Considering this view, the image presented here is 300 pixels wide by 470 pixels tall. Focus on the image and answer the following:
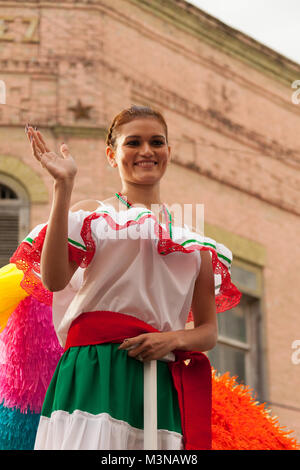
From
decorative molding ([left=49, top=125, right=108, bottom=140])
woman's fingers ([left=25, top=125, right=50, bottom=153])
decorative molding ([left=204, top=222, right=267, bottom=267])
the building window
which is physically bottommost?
woman's fingers ([left=25, top=125, right=50, bottom=153])

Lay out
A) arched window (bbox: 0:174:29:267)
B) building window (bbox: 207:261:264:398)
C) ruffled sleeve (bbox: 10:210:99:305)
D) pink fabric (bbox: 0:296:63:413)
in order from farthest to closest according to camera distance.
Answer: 1. building window (bbox: 207:261:264:398)
2. arched window (bbox: 0:174:29:267)
3. pink fabric (bbox: 0:296:63:413)
4. ruffled sleeve (bbox: 10:210:99:305)

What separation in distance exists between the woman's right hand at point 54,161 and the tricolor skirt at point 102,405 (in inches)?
19.3

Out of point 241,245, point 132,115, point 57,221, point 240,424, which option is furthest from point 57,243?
point 241,245

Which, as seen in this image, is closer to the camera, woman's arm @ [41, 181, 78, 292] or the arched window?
woman's arm @ [41, 181, 78, 292]

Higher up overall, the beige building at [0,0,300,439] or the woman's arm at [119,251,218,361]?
the beige building at [0,0,300,439]

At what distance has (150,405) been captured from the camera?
230 cm

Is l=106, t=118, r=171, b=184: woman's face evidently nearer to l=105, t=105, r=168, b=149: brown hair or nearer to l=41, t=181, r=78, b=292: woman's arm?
l=105, t=105, r=168, b=149: brown hair

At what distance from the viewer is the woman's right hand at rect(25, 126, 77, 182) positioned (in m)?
2.38

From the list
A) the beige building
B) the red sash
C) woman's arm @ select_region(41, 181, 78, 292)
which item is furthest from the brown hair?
the beige building

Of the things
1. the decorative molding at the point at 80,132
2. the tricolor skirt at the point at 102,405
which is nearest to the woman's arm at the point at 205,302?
the tricolor skirt at the point at 102,405

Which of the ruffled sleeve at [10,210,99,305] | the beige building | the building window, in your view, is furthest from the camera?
the building window

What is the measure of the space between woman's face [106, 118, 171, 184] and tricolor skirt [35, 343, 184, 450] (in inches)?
22.8

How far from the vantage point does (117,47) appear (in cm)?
911

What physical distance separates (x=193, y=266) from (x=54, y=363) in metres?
0.79
